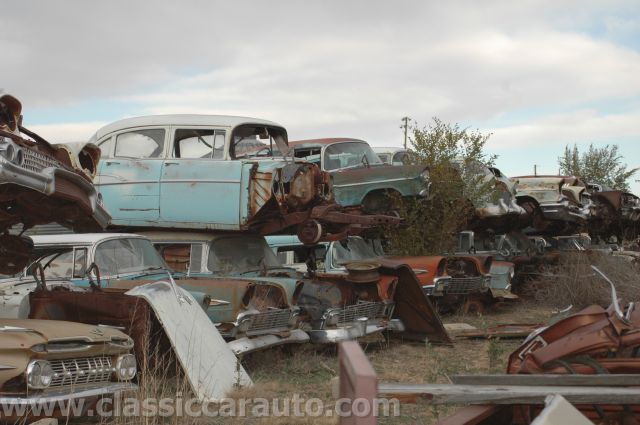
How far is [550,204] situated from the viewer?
16.4m

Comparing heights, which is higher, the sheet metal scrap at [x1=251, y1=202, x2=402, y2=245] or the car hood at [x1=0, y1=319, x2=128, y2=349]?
the sheet metal scrap at [x1=251, y1=202, x2=402, y2=245]

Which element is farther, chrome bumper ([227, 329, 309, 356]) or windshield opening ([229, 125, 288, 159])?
windshield opening ([229, 125, 288, 159])

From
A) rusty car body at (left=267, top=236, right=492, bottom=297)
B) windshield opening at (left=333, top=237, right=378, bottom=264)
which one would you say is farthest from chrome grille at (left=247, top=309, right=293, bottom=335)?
windshield opening at (left=333, top=237, right=378, bottom=264)

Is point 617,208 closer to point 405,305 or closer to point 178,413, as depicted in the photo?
point 405,305

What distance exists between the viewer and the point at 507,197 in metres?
15.0

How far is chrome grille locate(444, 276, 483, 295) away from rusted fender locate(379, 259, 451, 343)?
1.63m

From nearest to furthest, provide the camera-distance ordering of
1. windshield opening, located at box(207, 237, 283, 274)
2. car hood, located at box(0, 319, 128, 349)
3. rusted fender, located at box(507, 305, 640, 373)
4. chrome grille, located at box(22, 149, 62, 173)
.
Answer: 1. rusted fender, located at box(507, 305, 640, 373)
2. car hood, located at box(0, 319, 128, 349)
3. chrome grille, located at box(22, 149, 62, 173)
4. windshield opening, located at box(207, 237, 283, 274)

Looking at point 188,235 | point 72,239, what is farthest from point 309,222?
point 72,239

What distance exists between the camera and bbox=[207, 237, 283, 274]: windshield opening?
28.0ft

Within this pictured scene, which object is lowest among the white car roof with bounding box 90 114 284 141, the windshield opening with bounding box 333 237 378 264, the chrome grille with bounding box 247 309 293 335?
the chrome grille with bounding box 247 309 293 335

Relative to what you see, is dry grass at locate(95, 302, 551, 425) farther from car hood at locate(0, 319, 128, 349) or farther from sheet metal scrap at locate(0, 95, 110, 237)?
sheet metal scrap at locate(0, 95, 110, 237)

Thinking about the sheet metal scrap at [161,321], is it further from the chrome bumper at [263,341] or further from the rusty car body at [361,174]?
the rusty car body at [361,174]

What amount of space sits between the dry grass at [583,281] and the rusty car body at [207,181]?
4.70 metres

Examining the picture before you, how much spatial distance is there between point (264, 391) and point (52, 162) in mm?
2541
